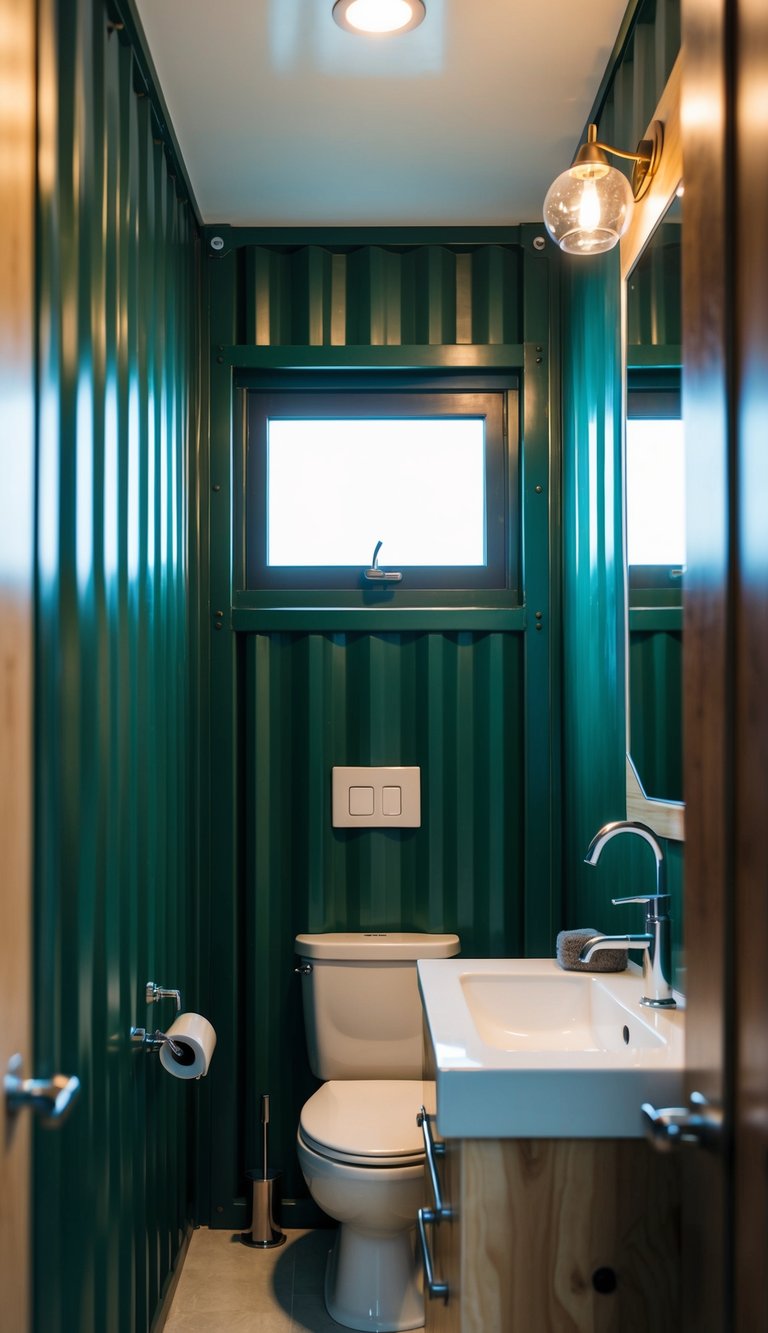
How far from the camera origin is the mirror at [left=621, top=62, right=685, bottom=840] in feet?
5.69

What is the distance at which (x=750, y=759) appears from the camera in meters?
0.93

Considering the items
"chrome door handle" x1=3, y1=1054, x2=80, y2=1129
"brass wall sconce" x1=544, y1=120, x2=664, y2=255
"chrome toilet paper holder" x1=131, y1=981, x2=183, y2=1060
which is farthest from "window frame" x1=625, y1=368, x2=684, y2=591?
"chrome toilet paper holder" x1=131, y1=981, x2=183, y2=1060

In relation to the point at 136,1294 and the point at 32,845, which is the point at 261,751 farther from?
the point at 32,845

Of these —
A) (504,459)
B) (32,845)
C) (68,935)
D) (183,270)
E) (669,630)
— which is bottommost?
(68,935)

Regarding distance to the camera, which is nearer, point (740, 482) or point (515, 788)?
point (740, 482)

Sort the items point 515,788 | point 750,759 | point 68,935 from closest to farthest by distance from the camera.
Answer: point 750,759
point 68,935
point 515,788

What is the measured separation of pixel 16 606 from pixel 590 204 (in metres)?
1.18

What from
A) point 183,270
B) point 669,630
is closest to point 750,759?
point 669,630

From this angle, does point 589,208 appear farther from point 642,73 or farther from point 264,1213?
point 264,1213

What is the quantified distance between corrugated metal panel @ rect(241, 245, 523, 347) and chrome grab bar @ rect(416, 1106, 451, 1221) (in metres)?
1.91

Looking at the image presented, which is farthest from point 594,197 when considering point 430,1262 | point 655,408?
point 430,1262

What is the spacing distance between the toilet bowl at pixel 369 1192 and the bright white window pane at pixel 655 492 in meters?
1.30

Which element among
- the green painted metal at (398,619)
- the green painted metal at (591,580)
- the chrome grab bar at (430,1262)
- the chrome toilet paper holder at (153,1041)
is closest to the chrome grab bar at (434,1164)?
the chrome grab bar at (430,1262)

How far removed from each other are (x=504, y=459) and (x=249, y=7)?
1253mm
